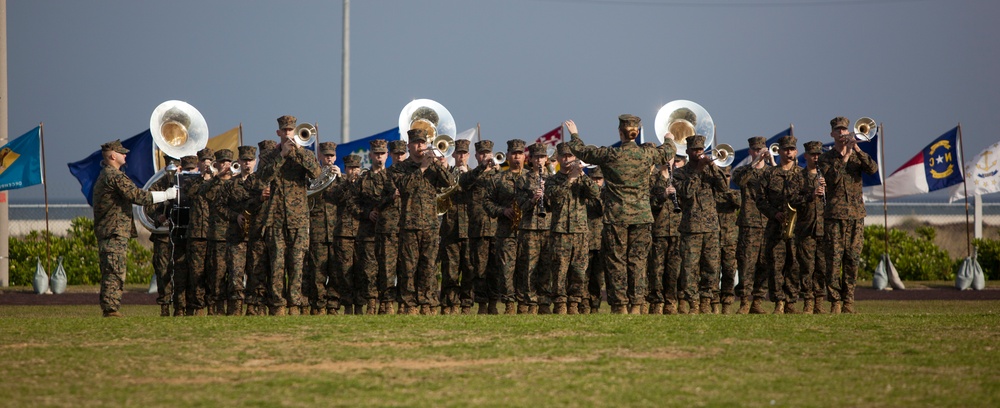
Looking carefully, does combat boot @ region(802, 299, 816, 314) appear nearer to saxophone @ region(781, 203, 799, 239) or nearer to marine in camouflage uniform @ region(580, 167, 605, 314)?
saxophone @ region(781, 203, 799, 239)

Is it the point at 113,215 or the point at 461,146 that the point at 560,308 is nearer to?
the point at 461,146

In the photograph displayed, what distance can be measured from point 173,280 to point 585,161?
5.05 meters

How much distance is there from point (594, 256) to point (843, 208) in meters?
2.85

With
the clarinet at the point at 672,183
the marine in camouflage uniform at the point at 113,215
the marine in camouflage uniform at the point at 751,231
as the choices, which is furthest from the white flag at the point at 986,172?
the marine in camouflage uniform at the point at 113,215

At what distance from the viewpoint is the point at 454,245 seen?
13.6m

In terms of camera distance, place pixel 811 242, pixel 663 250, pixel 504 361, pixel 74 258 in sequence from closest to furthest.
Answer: pixel 504 361 → pixel 811 242 → pixel 663 250 → pixel 74 258

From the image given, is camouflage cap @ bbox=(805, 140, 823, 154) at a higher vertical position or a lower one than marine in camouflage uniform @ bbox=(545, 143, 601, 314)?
higher

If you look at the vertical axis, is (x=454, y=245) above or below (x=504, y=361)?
above

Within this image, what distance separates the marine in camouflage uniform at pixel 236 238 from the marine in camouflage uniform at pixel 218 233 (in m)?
0.04

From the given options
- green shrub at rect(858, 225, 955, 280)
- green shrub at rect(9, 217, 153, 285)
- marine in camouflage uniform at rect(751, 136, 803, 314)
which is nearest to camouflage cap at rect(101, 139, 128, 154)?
marine in camouflage uniform at rect(751, 136, 803, 314)

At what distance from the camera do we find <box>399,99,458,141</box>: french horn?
15633mm

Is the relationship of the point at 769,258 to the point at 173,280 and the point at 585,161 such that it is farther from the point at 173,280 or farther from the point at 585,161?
the point at 173,280

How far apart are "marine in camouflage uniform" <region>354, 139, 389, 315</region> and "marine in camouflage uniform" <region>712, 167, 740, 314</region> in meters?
3.83

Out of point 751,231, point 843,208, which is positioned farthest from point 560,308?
point 843,208
